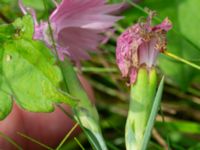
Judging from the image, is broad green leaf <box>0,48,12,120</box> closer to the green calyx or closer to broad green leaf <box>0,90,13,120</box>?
broad green leaf <box>0,90,13,120</box>

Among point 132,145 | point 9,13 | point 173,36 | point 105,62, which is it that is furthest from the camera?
point 105,62

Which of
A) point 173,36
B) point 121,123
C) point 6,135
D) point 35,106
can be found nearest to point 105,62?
point 121,123

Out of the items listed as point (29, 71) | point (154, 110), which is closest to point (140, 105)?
point (154, 110)

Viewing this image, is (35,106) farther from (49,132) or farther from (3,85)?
(49,132)

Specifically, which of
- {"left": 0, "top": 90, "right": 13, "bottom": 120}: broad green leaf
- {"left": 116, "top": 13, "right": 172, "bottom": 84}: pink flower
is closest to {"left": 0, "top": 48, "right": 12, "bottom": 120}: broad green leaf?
{"left": 0, "top": 90, "right": 13, "bottom": 120}: broad green leaf

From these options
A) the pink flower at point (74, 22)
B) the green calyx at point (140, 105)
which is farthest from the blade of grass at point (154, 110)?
the pink flower at point (74, 22)

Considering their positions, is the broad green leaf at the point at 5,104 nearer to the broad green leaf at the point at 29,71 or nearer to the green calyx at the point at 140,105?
the broad green leaf at the point at 29,71

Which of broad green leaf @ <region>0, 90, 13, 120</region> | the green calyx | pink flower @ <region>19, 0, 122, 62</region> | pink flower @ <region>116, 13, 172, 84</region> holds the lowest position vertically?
the green calyx
